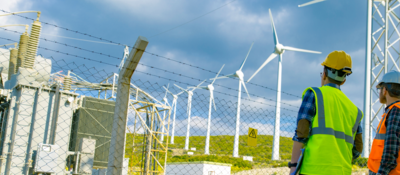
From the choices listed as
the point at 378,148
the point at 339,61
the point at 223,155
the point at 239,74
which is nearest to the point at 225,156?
the point at 223,155

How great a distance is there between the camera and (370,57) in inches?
498

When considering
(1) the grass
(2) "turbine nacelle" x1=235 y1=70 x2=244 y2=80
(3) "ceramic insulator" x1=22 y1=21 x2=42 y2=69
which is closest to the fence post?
(1) the grass

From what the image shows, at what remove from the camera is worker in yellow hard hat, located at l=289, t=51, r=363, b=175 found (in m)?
2.10

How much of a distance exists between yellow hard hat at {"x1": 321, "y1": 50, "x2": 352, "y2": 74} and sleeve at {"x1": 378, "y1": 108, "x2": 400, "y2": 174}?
0.63m

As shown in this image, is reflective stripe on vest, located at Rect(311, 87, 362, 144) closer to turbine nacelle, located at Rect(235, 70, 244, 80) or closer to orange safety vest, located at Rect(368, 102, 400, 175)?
orange safety vest, located at Rect(368, 102, 400, 175)

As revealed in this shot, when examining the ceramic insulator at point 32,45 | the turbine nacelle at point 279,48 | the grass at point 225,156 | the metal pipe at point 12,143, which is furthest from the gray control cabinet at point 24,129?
the turbine nacelle at point 279,48

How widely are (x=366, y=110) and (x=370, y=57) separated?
7.09 ft

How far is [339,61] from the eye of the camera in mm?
2477

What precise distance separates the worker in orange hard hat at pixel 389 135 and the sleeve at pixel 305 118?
0.88 metres

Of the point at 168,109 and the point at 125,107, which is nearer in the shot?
the point at 125,107

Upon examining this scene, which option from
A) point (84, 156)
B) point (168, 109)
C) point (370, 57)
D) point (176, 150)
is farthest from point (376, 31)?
point (176, 150)

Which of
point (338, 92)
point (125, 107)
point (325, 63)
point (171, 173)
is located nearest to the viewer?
point (338, 92)

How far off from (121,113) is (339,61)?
2.67 metres

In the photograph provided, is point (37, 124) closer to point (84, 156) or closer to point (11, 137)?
point (11, 137)
